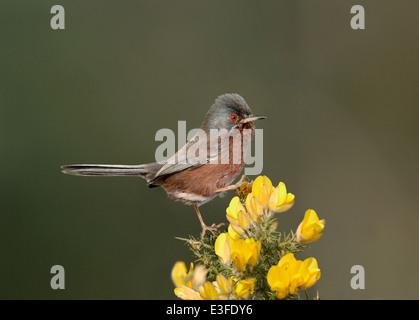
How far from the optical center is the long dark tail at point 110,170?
8.22 ft

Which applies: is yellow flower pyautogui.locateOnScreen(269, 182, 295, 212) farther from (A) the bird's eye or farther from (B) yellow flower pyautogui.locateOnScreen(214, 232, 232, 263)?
(A) the bird's eye

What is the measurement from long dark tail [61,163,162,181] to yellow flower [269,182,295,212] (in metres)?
1.23

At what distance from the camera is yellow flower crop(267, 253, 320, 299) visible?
1263 mm

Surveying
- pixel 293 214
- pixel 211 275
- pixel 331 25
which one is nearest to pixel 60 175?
pixel 293 214

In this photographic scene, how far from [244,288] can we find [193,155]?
1.70 metres

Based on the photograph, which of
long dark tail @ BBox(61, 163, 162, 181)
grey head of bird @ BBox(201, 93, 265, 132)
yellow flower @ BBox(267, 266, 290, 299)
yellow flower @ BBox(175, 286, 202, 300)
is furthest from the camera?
grey head of bird @ BBox(201, 93, 265, 132)

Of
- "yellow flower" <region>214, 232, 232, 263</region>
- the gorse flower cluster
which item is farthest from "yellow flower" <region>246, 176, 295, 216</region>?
"yellow flower" <region>214, 232, 232, 263</region>

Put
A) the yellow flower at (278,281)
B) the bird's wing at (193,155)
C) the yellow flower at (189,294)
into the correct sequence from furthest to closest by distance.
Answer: the bird's wing at (193,155)
the yellow flower at (189,294)
the yellow flower at (278,281)

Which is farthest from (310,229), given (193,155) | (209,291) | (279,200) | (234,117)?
(193,155)

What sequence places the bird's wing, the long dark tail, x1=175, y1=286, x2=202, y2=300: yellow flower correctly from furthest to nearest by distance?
the bird's wing < the long dark tail < x1=175, y1=286, x2=202, y2=300: yellow flower

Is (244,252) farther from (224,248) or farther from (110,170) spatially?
(110,170)

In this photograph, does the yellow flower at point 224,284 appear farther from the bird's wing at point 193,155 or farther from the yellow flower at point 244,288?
the bird's wing at point 193,155

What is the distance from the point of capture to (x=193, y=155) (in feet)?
9.65

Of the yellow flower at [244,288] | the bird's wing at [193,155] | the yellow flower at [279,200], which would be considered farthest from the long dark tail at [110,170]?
the yellow flower at [244,288]
